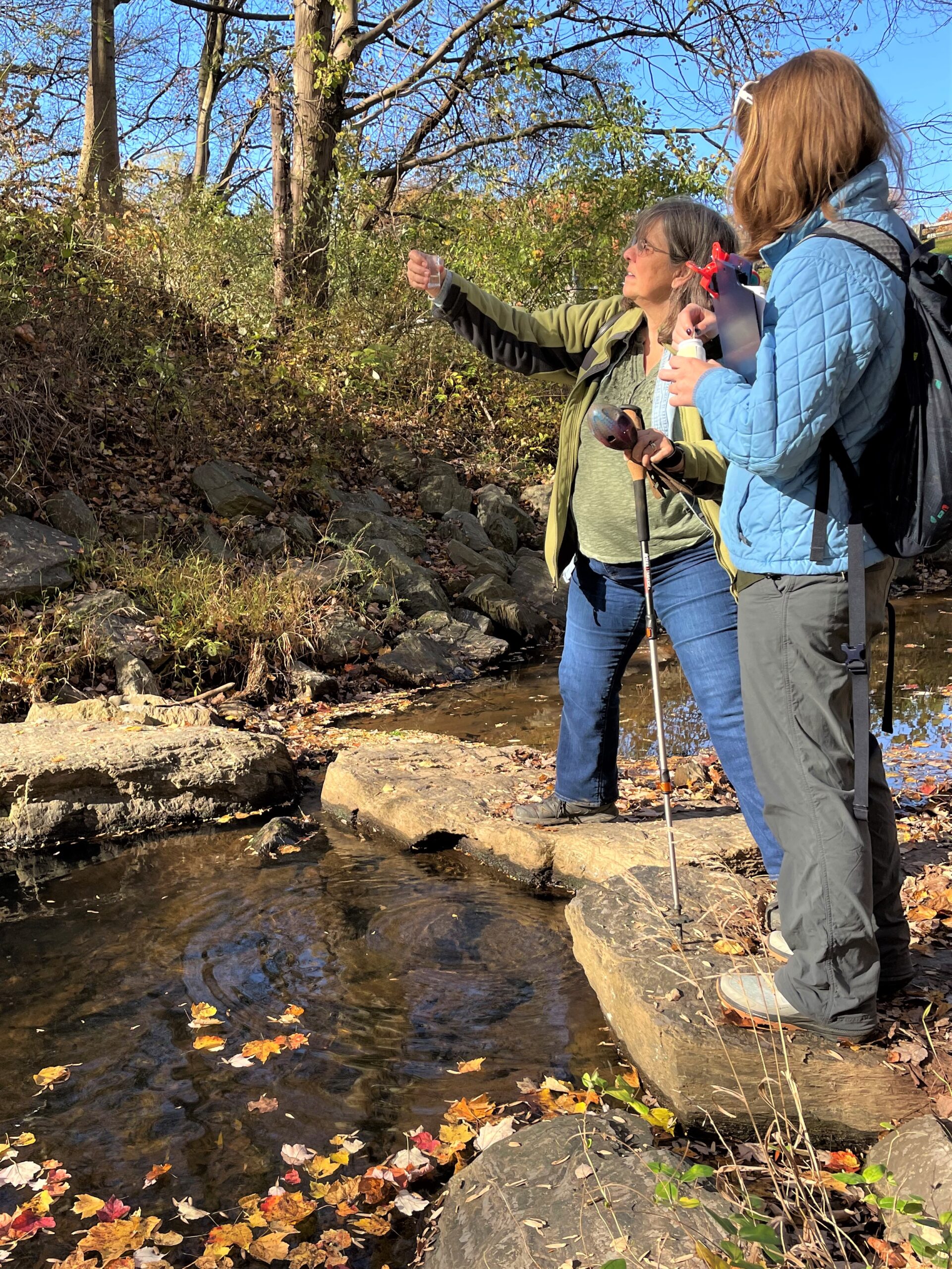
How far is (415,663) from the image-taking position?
921cm

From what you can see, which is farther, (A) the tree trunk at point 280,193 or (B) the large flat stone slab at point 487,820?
(A) the tree trunk at point 280,193

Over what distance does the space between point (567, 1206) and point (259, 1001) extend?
1.78 m

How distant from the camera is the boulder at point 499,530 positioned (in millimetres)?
12891

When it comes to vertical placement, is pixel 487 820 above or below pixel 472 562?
below

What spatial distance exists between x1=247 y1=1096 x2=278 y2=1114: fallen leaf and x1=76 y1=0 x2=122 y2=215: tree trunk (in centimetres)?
1382

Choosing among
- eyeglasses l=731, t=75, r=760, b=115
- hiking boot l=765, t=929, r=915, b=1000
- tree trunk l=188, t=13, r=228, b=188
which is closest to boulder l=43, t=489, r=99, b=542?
hiking boot l=765, t=929, r=915, b=1000

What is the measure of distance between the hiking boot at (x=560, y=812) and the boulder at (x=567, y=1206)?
196 cm

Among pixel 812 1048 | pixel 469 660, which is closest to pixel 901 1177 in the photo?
pixel 812 1048

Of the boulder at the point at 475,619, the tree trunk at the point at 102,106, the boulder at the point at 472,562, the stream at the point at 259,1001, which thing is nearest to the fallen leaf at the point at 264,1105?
the stream at the point at 259,1001

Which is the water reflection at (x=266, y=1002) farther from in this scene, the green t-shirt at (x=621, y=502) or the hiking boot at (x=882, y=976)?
the green t-shirt at (x=621, y=502)

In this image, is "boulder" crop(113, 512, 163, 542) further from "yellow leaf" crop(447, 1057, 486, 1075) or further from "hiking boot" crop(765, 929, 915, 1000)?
"hiking boot" crop(765, 929, 915, 1000)

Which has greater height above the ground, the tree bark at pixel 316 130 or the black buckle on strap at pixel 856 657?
the tree bark at pixel 316 130

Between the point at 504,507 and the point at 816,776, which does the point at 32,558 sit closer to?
the point at 504,507

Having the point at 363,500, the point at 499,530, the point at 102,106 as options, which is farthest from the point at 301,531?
the point at 102,106
